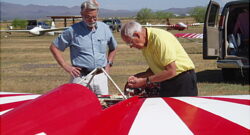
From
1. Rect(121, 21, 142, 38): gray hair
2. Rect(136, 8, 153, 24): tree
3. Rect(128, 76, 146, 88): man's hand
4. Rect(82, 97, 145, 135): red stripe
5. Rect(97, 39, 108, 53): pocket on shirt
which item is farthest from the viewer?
Rect(136, 8, 153, 24): tree

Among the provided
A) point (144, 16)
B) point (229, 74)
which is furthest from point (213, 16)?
point (144, 16)

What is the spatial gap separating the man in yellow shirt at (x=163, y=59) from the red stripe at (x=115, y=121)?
424 millimetres

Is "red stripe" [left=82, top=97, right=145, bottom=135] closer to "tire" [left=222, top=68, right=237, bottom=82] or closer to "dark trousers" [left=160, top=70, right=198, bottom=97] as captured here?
"dark trousers" [left=160, top=70, right=198, bottom=97]

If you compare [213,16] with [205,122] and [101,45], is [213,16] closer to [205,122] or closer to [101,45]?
[101,45]

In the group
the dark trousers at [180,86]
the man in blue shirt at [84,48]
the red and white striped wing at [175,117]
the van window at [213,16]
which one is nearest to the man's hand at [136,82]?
the red and white striped wing at [175,117]

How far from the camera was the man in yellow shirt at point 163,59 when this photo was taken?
10.6ft

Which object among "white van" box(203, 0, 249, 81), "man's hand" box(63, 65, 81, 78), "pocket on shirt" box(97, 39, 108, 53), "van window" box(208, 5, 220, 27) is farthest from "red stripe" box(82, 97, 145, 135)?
"van window" box(208, 5, 220, 27)

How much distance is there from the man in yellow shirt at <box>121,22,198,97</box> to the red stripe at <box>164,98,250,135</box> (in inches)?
15.2

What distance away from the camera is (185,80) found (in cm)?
366

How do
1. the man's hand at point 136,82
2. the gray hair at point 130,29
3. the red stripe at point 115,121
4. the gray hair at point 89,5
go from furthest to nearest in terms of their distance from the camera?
the gray hair at point 89,5 < the man's hand at point 136,82 < the gray hair at point 130,29 < the red stripe at point 115,121

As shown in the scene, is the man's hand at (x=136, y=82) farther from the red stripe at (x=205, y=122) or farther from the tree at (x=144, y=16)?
the tree at (x=144, y=16)

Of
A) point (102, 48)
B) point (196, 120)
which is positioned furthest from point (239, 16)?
point (196, 120)

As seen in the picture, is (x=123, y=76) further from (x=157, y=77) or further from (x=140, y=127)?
(x=140, y=127)

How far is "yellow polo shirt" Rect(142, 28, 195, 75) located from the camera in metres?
3.25
